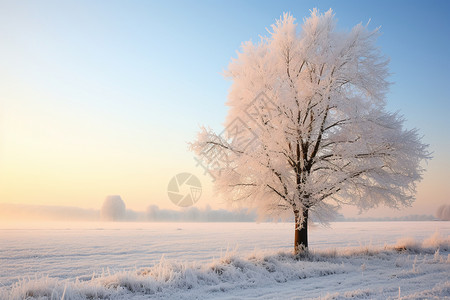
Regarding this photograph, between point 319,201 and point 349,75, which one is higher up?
point 349,75

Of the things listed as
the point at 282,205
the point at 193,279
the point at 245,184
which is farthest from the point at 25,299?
the point at 282,205

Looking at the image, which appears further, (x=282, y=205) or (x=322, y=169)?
(x=322, y=169)

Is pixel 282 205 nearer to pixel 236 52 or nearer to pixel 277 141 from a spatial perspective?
pixel 277 141

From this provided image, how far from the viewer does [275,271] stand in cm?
948

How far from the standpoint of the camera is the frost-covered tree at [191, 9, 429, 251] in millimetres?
11805

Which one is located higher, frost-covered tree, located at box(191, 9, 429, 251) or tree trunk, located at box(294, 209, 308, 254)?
frost-covered tree, located at box(191, 9, 429, 251)

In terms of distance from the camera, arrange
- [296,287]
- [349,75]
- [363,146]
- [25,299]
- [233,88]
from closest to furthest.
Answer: [25,299], [296,287], [363,146], [349,75], [233,88]

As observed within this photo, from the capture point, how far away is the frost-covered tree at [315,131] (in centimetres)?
1180

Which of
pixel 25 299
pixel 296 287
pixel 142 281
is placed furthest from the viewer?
pixel 296 287

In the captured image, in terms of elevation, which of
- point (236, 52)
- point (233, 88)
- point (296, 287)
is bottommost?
point (296, 287)

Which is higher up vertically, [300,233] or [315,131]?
[315,131]

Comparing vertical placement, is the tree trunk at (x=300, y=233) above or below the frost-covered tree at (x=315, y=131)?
below

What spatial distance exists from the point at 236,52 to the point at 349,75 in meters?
5.36

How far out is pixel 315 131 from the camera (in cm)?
1274
